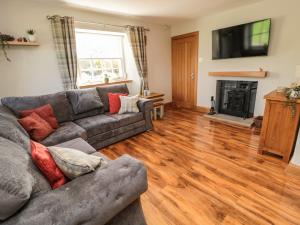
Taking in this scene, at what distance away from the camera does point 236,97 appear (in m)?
3.77

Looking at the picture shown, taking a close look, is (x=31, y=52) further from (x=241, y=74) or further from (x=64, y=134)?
(x=241, y=74)

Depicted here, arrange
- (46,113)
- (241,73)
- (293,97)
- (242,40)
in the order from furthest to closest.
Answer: (241,73) < (242,40) < (46,113) < (293,97)

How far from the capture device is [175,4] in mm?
3160

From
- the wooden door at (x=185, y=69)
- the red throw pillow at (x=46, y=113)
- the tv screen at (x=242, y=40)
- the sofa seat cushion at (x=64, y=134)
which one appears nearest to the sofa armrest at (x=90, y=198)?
the sofa seat cushion at (x=64, y=134)

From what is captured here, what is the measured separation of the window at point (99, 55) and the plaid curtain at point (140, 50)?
1.02 ft

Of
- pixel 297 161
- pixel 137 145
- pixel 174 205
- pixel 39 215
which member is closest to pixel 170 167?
pixel 174 205

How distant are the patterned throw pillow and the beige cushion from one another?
196 cm

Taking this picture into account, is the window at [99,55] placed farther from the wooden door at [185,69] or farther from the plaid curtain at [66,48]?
the wooden door at [185,69]

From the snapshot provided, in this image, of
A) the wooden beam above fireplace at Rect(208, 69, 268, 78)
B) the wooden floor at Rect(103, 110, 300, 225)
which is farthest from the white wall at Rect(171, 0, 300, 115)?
the wooden floor at Rect(103, 110, 300, 225)

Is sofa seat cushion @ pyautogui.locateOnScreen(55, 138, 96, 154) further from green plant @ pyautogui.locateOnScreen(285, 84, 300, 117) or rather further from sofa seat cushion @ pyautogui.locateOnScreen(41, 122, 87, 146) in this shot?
green plant @ pyautogui.locateOnScreen(285, 84, 300, 117)

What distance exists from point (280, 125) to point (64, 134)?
2830 mm

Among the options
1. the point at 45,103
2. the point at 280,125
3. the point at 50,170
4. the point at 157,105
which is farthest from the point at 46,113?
the point at 280,125

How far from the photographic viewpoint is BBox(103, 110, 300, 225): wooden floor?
149cm

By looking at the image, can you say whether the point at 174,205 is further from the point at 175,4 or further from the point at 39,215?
the point at 175,4
